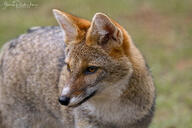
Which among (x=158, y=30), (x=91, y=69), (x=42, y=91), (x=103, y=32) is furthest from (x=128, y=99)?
(x=158, y=30)

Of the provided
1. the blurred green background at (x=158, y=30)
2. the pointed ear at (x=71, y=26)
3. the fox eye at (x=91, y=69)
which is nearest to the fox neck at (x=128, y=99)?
the fox eye at (x=91, y=69)

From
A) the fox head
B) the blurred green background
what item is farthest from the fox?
the blurred green background

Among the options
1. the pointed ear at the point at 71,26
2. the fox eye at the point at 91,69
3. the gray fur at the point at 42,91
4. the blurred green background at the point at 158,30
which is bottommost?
the blurred green background at the point at 158,30

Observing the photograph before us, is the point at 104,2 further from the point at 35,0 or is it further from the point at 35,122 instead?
the point at 35,122

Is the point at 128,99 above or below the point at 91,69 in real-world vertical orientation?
below

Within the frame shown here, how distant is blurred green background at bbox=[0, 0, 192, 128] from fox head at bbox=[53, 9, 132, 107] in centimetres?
351

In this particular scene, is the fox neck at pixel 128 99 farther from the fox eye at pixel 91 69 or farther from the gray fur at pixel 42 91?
the fox eye at pixel 91 69

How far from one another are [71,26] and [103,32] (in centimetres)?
47

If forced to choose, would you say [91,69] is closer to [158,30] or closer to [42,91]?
[42,91]

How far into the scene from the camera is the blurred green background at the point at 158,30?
8.97 m

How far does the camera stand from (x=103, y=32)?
197 inches

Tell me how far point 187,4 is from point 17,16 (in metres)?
5.47

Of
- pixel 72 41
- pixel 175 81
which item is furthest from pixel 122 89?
pixel 175 81

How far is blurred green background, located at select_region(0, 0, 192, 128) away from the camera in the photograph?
8969 mm
